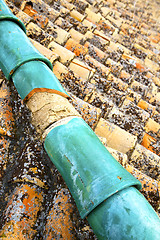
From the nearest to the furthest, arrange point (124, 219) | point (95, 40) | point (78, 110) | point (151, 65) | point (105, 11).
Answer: point (124, 219), point (78, 110), point (95, 40), point (151, 65), point (105, 11)

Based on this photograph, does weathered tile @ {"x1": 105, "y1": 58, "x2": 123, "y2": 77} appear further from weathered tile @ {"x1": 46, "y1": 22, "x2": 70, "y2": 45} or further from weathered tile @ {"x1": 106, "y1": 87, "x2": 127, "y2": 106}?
weathered tile @ {"x1": 46, "y1": 22, "x2": 70, "y2": 45}

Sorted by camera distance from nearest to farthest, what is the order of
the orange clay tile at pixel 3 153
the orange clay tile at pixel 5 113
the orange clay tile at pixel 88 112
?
the orange clay tile at pixel 3 153 < the orange clay tile at pixel 5 113 < the orange clay tile at pixel 88 112

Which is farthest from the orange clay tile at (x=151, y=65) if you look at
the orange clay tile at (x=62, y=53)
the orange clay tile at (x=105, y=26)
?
the orange clay tile at (x=62, y=53)

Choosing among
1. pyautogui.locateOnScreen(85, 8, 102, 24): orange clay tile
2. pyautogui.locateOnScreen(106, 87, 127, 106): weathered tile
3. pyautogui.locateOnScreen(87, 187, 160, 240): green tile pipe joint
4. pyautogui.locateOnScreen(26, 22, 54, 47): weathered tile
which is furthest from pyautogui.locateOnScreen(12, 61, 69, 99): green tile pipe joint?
pyautogui.locateOnScreen(85, 8, 102, 24): orange clay tile

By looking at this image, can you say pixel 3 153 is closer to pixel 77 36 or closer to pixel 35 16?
pixel 35 16

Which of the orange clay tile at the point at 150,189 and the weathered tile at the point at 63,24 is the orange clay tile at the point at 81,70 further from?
the orange clay tile at the point at 150,189

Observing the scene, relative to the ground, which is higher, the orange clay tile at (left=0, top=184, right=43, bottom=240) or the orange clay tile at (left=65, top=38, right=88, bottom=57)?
the orange clay tile at (left=65, top=38, right=88, bottom=57)

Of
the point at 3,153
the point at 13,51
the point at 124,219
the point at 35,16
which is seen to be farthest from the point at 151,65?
the point at 124,219
